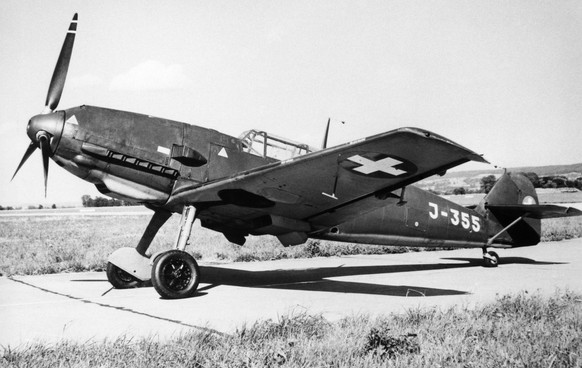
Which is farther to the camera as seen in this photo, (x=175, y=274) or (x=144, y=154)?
(x=144, y=154)

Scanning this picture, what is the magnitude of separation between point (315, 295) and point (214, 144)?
7.92 ft

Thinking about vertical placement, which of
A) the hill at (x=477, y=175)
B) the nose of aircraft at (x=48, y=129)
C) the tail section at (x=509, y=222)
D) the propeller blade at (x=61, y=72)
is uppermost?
the hill at (x=477, y=175)

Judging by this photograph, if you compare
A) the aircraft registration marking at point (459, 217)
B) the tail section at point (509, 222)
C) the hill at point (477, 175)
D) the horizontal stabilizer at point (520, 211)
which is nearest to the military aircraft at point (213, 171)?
the aircraft registration marking at point (459, 217)

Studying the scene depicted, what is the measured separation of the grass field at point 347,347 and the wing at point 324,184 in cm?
157

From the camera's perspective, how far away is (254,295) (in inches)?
242

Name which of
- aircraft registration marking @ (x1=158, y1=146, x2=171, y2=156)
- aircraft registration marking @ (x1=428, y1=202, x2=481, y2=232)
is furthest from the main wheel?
aircraft registration marking @ (x1=428, y1=202, x2=481, y2=232)

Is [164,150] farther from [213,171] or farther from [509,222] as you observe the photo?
[509,222]

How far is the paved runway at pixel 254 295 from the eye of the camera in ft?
14.0

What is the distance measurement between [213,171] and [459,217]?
5.41 m

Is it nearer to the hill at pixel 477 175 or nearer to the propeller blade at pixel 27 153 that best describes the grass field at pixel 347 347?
the propeller blade at pixel 27 153

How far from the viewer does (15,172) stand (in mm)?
6957

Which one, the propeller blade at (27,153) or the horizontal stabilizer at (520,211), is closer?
the propeller blade at (27,153)

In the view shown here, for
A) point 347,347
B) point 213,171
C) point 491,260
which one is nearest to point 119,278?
point 213,171

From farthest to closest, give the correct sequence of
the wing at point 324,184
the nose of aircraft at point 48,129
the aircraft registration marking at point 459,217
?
the aircraft registration marking at point 459,217, the nose of aircraft at point 48,129, the wing at point 324,184
